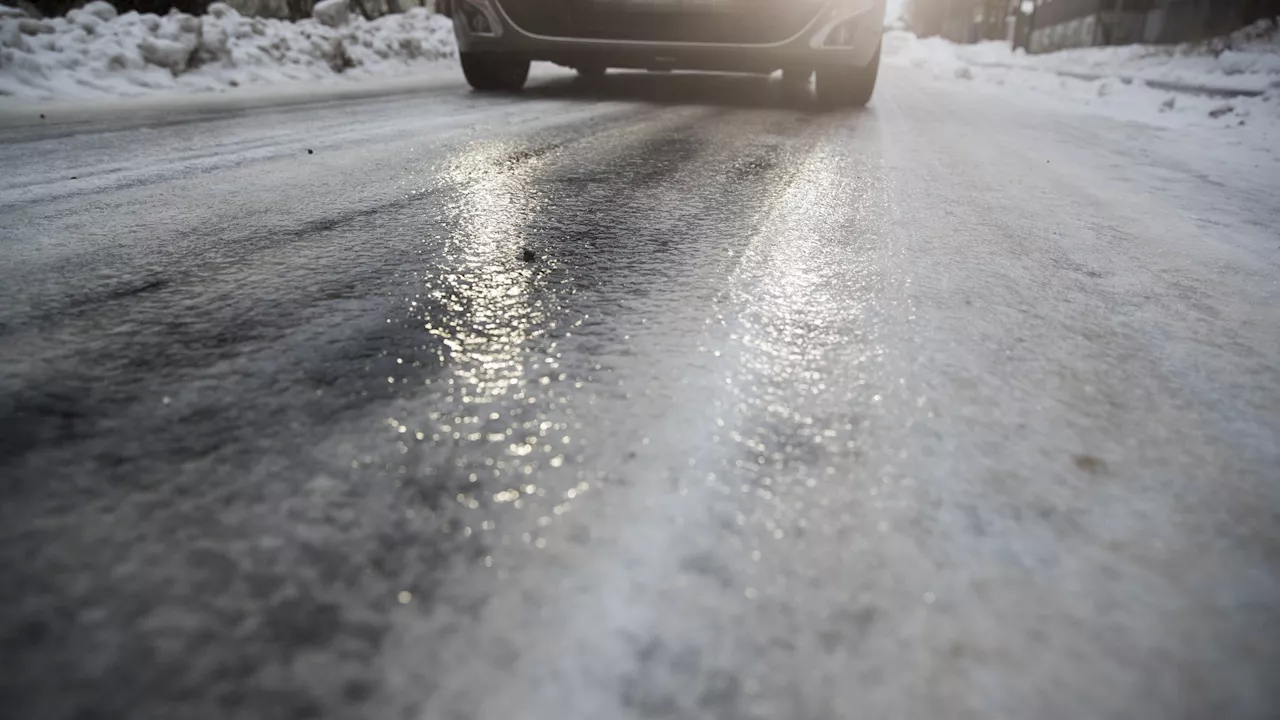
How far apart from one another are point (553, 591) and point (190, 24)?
6.79m

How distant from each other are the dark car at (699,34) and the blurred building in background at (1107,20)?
7037mm

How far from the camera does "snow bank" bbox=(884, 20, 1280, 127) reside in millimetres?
4137

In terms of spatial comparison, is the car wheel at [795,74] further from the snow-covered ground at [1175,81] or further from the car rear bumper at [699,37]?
the snow-covered ground at [1175,81]

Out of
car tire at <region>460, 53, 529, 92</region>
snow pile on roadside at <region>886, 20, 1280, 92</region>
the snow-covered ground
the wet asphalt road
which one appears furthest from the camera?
snow pile on roadside at <region>886, 20, 1280, 92</region>

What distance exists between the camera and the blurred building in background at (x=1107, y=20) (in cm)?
812

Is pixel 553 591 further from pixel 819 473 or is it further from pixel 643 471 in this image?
pixel 819 473

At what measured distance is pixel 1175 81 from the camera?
18.7 feet

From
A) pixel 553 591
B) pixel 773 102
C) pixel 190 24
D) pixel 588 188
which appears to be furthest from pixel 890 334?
pixel 190 24

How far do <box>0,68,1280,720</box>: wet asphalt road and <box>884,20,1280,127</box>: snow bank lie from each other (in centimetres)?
366

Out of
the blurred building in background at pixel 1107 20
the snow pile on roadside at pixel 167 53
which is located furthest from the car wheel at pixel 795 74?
the blurred building in background at pixel 1107 20

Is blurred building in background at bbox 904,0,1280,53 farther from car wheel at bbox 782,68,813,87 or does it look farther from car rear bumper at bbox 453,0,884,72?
car rear bumper at bbox 453,0,884,72

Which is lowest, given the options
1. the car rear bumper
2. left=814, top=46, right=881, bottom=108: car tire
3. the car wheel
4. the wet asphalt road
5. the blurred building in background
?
the wet asphalt road

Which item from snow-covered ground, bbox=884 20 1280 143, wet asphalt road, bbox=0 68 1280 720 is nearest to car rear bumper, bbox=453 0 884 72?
snow-covered ground, bbox=884 20 1280 143

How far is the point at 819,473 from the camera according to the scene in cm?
63
